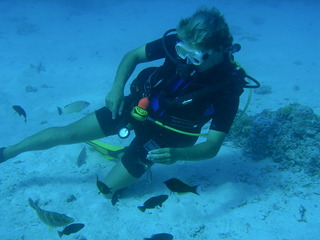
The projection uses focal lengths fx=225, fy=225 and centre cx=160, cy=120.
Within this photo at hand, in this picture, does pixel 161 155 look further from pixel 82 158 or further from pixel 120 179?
pixel 82 158

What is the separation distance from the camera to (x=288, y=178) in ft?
14.0

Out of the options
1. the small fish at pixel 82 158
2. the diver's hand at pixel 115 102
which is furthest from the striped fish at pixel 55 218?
the small fish at pixel 82 158

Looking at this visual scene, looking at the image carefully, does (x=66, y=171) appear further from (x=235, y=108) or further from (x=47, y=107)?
(x=47, y=107)

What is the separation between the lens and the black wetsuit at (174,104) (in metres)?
3.11

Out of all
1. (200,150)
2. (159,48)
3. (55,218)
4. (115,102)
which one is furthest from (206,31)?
(55,218)

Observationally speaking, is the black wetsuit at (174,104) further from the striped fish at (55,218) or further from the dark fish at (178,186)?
the striped fish at (55,218)

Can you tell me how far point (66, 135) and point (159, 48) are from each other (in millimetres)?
2265

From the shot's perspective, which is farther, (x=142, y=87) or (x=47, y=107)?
(x=47, y=107)

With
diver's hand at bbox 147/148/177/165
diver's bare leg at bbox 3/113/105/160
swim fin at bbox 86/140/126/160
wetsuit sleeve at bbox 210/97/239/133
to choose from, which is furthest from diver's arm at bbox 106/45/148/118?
swim fin at bbox 86/140/126/160

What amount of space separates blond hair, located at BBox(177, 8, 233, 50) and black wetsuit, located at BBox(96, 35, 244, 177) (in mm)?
358

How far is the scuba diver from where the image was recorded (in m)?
2.91

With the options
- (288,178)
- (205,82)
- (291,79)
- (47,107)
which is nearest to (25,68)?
(47,107)

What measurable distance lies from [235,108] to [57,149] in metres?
4.50

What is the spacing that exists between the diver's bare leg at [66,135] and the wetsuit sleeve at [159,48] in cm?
148
